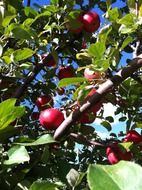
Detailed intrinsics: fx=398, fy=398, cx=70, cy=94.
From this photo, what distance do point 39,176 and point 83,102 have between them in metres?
0.29

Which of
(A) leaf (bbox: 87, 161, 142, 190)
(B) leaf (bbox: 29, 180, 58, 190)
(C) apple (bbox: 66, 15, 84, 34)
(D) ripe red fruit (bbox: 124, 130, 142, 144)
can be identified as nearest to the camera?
(A) leaf (bbox: 87, 161, 142, 190)

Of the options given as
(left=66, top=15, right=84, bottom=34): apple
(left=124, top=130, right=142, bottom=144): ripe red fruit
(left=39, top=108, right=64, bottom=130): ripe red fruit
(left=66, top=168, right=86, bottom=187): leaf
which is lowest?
(left=124, top=130, right=142, bottom=144): ripe red fruit

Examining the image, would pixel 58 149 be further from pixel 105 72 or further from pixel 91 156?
pixel 91 156

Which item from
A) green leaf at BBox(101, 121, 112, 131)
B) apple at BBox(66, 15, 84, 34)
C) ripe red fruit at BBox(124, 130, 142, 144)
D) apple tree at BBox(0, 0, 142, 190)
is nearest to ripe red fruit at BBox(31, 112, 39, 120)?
apple tree at BBox(0, 0, 142, 190)

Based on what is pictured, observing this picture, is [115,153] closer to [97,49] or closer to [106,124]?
[97,49]

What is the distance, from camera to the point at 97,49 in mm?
1124

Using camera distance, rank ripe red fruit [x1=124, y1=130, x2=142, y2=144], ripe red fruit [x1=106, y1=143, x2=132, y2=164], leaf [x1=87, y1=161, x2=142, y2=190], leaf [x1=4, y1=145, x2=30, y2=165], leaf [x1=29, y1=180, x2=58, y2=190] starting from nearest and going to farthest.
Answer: leaf [x1=87, y1=161, x2=142, y2=190]
leaf [x1=29, y1=180, x2=58, y2=190]
leaf [x1=4, y1=145, x2=30, y2=165]
ripe red fruit [x1=106, y1=143, x2=132, y2=164]
ripe red fruit [x1=124, y1=130, x2=142, y2=144]

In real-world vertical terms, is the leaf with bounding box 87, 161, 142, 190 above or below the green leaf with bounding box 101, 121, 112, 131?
above

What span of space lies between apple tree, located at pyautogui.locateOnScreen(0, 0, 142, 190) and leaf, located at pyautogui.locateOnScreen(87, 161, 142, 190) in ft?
1.08

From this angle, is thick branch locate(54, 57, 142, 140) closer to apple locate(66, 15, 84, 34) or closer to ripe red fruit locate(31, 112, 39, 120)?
apple locate(66, 15, 84, 34)

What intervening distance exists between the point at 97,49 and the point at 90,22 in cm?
46

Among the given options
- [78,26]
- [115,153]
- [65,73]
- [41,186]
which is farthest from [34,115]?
[41,186]

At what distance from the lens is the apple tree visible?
108 cm

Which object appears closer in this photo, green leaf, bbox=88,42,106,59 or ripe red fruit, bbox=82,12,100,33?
green leaf, bbox=88,42,106,59
